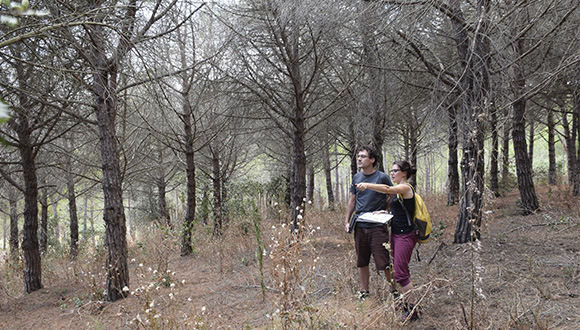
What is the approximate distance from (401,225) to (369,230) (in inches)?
12.6

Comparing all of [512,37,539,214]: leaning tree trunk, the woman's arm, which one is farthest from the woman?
[512,37,539,214]: leaning tree trunk

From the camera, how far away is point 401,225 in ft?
11.0

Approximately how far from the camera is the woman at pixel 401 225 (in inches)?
127

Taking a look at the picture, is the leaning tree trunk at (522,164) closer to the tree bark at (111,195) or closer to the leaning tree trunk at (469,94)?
the leaning tree trunk at (469,94)

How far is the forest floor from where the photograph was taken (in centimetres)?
279

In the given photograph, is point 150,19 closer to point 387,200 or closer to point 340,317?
point 387,200

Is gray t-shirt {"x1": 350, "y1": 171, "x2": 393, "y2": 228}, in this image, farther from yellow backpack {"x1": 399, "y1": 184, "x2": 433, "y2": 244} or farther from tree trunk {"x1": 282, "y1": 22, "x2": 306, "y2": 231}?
tree trunk {"x1": 282, "y1": 22, "x2": 306, "y2": 231}

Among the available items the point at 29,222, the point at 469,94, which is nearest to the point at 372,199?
the point at 469,94

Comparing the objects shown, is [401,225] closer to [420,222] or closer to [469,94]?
[420,222]

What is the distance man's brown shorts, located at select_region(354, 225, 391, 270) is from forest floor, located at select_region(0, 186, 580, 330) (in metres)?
0.24

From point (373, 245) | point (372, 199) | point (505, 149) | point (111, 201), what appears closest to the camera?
point (373, 245)

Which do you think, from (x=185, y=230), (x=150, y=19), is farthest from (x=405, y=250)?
(x=185, y=230)

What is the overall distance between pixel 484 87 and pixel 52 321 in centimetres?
646

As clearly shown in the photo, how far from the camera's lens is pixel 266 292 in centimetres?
444
